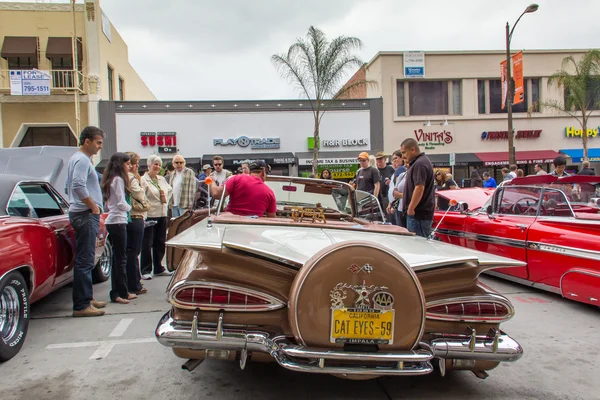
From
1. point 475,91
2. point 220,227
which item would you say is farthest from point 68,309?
point 475,91

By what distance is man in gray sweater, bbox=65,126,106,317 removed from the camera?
4039 millimetres

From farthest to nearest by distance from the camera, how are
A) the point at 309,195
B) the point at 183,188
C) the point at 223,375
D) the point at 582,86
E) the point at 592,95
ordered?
1. the point at 592,95
2. the point at 582,86
3. the point at 183,188
4. the point at 309,195
5. the point at 223,375

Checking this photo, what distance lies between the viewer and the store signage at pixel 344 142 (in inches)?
877

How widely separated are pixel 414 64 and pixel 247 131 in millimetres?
9800

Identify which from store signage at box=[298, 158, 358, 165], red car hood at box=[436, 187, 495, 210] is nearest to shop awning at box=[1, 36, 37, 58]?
store signage at box=[298, 158, 358, 165]

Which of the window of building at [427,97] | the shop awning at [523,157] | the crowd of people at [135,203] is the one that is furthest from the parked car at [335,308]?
the window of building at [427,97]

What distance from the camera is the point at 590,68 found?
20.6 m

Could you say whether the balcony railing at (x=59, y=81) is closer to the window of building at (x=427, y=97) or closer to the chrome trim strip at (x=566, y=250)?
the window of building at (x=427, y=97)

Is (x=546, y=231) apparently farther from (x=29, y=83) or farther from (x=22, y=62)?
(x=22, y=62)

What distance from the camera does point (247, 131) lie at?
21859mm

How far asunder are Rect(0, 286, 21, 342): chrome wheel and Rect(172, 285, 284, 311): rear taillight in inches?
72.1

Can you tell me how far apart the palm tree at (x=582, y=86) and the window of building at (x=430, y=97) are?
458cm

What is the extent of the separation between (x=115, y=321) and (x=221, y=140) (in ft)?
59.4

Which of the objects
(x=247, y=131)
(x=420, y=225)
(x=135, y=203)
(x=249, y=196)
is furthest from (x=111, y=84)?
(x=420, y=225)
